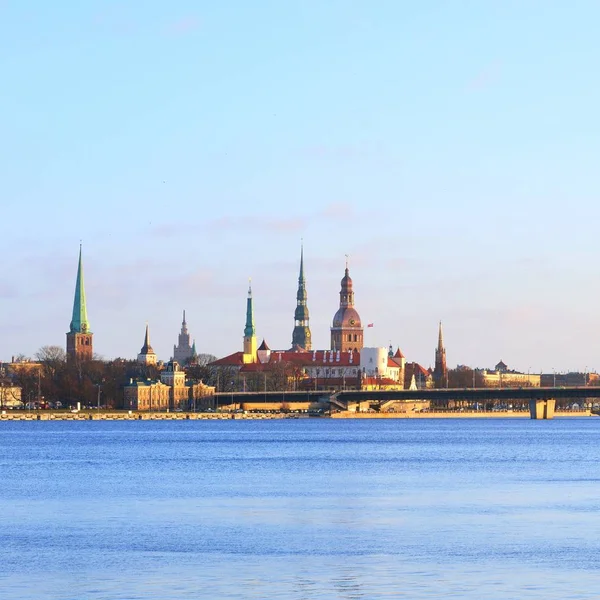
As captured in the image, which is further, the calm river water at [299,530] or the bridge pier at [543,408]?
the bridge pier at [543,408]

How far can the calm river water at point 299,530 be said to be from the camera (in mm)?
29438

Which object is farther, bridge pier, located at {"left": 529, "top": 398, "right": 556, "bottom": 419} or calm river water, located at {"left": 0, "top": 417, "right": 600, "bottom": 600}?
bridge pier, located at {"left": 529, "top": 398, "right": 556, "bottom": 419}

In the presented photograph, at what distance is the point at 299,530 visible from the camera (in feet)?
128

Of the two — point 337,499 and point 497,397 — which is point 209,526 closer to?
point 337,499

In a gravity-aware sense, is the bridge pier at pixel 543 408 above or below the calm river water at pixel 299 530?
above

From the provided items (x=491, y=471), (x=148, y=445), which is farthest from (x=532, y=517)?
(x=148, y=445)

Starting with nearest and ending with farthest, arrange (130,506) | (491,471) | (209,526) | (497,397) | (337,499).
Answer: (209,526) → (130,506) → (337,499) → (491,471) → (497,397)

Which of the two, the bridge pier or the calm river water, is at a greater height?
the bridge pier

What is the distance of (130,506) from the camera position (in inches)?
1832

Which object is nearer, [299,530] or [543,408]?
[299,530]

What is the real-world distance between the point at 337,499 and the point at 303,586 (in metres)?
20.6

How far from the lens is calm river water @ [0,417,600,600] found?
96.6 feet

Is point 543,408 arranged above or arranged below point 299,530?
above

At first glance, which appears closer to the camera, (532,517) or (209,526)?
(209,526)
